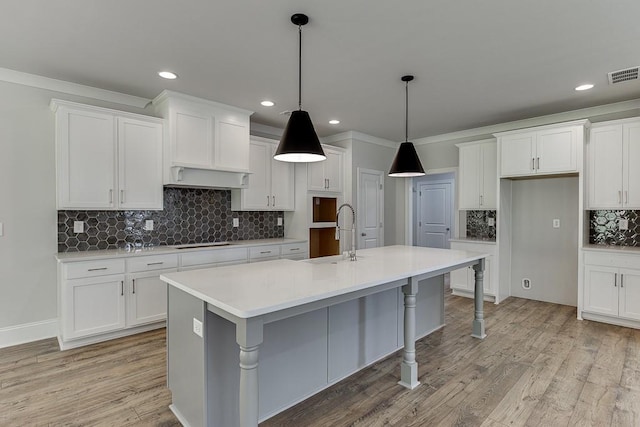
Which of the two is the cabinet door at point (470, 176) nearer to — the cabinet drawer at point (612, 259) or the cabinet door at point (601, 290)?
the cabinet drawer at point (612, 259)

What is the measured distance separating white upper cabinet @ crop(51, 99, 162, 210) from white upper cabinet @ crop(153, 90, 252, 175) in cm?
21

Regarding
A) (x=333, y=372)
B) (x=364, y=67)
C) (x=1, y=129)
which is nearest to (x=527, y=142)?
(x=364, y=67)

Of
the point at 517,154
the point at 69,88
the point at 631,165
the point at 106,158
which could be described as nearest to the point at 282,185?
the point at 106,158

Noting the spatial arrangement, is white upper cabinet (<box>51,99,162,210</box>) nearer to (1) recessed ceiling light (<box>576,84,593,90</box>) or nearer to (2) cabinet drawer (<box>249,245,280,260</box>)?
(2) cabinet drawer (<box>249,245,280,260</box>)

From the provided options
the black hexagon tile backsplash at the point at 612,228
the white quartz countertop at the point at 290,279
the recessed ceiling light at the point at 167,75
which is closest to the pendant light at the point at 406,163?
the white quartz countertop at the point at 290,279

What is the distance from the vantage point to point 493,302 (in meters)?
4.70

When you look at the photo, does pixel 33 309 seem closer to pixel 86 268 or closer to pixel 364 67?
pixel 86 268

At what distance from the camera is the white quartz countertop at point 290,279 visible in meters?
1.61

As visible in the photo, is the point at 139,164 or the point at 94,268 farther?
the point at 139,164

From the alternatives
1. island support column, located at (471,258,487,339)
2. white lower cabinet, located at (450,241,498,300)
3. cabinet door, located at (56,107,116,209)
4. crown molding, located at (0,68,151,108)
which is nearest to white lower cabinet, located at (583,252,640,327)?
white lower cabinet, located at (450,241,498,300)

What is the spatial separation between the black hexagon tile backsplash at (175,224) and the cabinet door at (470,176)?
2.92 m

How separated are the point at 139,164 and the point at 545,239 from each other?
214 inches

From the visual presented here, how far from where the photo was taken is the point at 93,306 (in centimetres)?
317

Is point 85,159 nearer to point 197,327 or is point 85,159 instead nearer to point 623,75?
point 197,327
